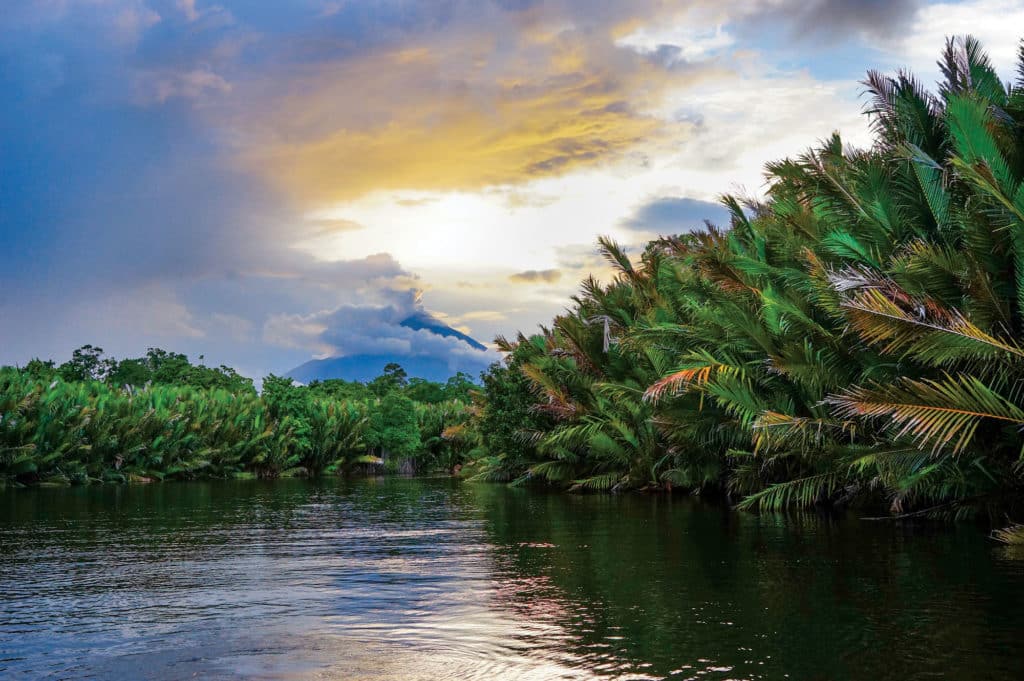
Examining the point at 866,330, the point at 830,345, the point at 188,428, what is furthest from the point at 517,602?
the point at 188,428

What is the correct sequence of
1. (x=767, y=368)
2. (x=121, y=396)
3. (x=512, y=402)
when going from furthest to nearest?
(x=121, y=396), (x=512, y=402), (x=767, y=368)

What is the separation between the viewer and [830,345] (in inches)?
603

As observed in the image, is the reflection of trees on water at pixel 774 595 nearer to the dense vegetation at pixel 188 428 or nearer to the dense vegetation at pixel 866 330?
the dense vegetation at pixel 866 330

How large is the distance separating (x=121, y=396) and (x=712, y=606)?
39.9m

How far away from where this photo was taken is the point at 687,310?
2148cm

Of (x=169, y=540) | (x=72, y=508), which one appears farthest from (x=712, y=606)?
(x=72, y=508)

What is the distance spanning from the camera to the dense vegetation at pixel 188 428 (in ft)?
124

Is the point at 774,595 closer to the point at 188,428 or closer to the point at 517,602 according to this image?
the point at 517,602

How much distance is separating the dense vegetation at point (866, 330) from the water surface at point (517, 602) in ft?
4.82

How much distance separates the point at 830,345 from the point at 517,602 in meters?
8.88

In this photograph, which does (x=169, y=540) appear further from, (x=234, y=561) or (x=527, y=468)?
(x=527, y=468)

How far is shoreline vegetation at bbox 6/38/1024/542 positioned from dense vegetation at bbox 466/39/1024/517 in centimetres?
4

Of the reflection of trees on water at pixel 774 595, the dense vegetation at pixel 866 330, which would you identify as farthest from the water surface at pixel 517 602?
the dense vegetation at pixel 866 330

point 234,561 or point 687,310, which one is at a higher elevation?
point 687,310
